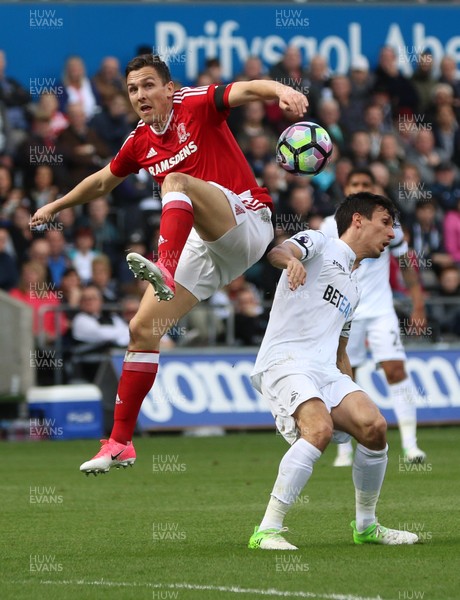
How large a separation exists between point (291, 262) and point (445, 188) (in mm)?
14384

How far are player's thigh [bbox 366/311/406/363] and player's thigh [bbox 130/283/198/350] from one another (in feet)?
15.7

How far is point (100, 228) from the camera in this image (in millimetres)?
18969

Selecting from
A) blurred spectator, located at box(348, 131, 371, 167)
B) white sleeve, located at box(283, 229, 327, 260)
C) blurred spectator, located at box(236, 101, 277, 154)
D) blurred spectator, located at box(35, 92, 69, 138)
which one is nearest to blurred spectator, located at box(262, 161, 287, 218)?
blurred spectator, located at box(236, 101, 277, 154)

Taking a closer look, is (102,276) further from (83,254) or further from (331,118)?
(331,118)

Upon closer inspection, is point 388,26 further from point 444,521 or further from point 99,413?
point 444,521

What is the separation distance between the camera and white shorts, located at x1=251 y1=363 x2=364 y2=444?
7.66 meters

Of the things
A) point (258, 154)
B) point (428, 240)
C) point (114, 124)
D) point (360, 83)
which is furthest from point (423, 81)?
point (114, 124)

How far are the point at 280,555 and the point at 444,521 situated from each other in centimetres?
189

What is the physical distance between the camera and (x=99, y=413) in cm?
1666

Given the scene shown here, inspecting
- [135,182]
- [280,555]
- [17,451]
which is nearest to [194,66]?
[135,182]

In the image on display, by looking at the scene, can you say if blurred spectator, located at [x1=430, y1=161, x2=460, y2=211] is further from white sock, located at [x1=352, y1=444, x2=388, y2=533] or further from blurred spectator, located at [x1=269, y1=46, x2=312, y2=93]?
white sock, located at [x1=352, y1=444, x2=388, y2=533]

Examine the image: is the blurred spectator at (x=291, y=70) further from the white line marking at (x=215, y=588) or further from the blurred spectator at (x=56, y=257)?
the white line marking at (x=215, y=588)

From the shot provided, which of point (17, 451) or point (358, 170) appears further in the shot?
point (17, 451)

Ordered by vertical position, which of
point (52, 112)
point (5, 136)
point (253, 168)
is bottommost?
point (253, 168)
